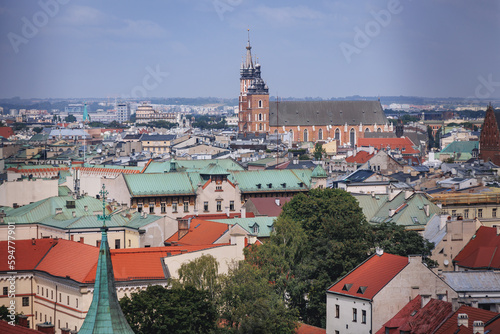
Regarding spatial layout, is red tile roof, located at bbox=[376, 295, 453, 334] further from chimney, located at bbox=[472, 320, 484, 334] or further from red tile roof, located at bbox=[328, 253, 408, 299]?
chimney, located at bbox=[472, 320, 484, 334]

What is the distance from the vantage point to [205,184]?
77.4 meters

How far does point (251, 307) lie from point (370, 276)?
19.9 ft

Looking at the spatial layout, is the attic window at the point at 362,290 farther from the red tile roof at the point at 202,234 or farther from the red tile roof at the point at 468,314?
the red tile roof at the point at 202,234

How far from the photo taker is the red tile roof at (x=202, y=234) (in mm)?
58906

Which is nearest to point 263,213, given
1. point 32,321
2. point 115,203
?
point 115,203

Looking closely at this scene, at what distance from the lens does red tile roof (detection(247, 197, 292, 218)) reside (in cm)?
7494

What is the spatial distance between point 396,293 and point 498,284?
596 cm

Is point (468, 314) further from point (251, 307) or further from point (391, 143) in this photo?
point (391, 143)

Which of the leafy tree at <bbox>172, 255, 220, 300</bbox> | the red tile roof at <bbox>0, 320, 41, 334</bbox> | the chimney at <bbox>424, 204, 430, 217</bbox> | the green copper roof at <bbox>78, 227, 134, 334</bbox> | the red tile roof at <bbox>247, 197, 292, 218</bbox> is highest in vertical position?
the green copper roof at <bbox>78, 227, 134, 334</bbox>

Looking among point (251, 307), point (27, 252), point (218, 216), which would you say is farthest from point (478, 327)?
point (218, 216)

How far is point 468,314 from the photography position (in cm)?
3797

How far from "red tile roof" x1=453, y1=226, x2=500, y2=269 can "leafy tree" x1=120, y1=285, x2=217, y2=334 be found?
17794mm

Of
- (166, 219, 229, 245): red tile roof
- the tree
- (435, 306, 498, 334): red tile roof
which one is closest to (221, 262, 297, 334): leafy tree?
(435, 306, 498, 334): red tile roof

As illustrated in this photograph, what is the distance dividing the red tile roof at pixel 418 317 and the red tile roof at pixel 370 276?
1.48 metres
